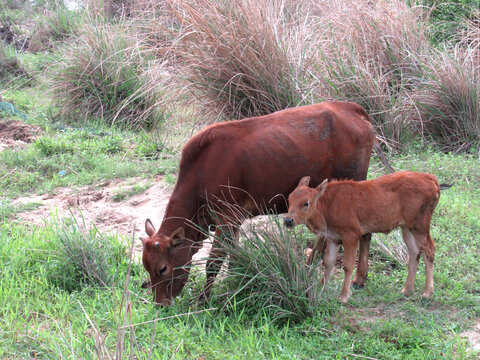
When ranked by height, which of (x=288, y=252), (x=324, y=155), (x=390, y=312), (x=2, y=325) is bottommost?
(x=390, y=312)

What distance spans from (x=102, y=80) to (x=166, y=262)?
19.0ft

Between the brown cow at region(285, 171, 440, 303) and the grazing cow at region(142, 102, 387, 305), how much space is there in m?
0.32

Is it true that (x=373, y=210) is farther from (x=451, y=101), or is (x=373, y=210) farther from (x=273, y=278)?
(x=451, y=101)

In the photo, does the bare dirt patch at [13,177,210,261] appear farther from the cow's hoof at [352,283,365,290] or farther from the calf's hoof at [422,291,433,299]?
the calf's hoof at [422,291,433,299]

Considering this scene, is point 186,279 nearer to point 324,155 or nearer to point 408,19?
point 324,155

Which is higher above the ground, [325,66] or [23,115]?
[325,66]

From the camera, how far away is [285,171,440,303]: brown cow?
168 inches

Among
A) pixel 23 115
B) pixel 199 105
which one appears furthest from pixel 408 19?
pixel 23 115

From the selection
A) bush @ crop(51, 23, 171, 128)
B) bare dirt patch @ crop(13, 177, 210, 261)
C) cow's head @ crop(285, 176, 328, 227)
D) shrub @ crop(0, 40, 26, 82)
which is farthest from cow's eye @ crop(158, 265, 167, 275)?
shrub @ crop(0, 40, 26, 82)

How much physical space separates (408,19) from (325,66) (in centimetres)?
167

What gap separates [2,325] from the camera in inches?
153

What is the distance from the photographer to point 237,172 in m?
4.44

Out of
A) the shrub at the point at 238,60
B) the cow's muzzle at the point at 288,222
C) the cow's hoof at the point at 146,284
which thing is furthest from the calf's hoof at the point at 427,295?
the shrub at the point at 238,60

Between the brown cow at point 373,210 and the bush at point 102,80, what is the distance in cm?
528
